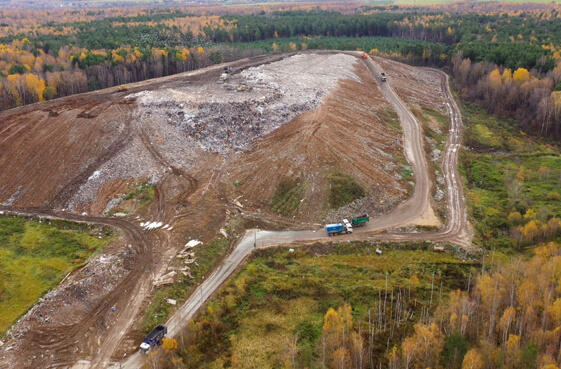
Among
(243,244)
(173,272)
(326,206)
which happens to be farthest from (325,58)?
(173,272)

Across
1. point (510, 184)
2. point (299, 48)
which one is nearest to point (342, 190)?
point (510, 184)

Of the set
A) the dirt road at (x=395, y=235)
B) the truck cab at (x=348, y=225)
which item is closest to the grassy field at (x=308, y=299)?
the dirt road at (x=395, y=235)

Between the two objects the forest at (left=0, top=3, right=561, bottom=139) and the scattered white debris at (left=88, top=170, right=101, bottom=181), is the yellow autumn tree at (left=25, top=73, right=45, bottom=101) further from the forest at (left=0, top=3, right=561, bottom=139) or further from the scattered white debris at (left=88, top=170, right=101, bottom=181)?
the scattered white debris at (left=88, top=170, right=101, bottom=181)

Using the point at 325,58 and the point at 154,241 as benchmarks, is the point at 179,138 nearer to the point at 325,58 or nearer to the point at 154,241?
the point at 154,241

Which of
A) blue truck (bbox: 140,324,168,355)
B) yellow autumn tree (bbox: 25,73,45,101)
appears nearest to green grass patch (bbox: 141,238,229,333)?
blue truck (bbox: 140,324,168,355)

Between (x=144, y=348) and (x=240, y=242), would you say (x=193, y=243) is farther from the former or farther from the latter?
(x=144, y=348)
